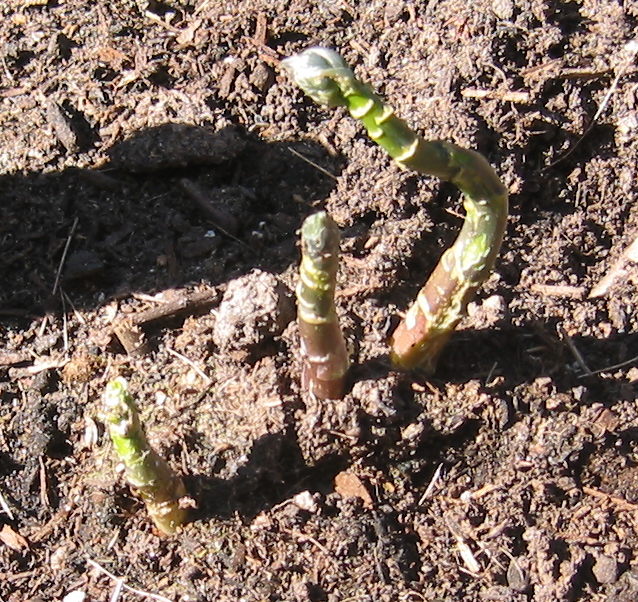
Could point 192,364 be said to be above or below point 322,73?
below

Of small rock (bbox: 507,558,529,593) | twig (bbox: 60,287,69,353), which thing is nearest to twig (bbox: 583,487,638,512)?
small rock (bbox: 507,558,529,593)

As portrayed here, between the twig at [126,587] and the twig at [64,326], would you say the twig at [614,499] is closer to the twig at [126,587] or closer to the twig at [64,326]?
the twig at [126,587]

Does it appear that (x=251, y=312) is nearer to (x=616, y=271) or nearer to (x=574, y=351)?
(x=574, y=351)

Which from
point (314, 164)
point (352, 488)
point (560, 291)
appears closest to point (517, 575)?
point (352, 488)

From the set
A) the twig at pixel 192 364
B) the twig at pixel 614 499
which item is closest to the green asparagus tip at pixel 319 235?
the twig at pixel 192 364

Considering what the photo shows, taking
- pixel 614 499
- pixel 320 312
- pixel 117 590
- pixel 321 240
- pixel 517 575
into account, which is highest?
pixel 321 240

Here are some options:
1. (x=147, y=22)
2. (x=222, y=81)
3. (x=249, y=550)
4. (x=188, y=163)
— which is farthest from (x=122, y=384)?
(x=147, y=22)

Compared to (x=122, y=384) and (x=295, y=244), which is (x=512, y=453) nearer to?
(x=295, y=244)
